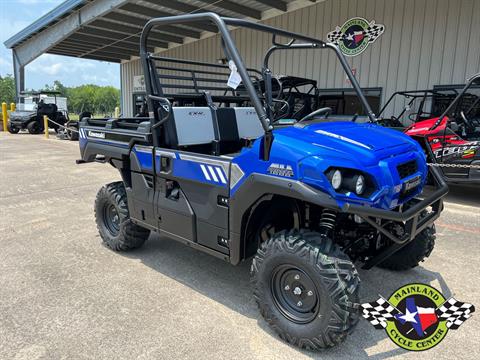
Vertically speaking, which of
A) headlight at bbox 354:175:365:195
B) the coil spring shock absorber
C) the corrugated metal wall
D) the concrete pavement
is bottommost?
the concrete pavement

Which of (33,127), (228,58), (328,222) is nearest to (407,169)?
(328,222)

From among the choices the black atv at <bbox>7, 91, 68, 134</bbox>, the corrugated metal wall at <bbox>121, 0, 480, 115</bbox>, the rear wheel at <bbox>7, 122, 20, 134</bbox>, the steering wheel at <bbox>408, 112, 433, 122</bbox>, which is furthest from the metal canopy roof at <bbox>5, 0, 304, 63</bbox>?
the steering wheel at <bbox>408, 112, 433, 122</bbox>

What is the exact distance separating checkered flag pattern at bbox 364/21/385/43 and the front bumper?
731 cm

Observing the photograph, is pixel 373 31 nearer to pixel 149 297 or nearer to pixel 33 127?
pixel 149 297

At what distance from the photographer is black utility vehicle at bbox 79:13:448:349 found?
215 cm

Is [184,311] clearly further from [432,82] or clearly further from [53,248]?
[432,82]

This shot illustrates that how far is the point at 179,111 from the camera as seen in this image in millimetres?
3131

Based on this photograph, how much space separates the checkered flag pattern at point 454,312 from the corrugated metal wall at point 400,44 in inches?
267

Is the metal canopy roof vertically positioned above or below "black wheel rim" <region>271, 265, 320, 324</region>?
above

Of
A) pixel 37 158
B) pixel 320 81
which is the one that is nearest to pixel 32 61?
pixel 37 158

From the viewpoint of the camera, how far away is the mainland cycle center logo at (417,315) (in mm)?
2410

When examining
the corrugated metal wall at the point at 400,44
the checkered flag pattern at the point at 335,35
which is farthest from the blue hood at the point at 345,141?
the checkered flag pattern at the point at 335,35

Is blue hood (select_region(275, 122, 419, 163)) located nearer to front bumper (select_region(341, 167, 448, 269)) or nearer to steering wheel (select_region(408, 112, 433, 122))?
front bumper (select_region(341, 167, 448, 269))

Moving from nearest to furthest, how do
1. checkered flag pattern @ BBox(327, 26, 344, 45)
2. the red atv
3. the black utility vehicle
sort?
the black utility vehicle < the red atv < checkered flag pattern @ BBox(327, 26, 344, 45)
